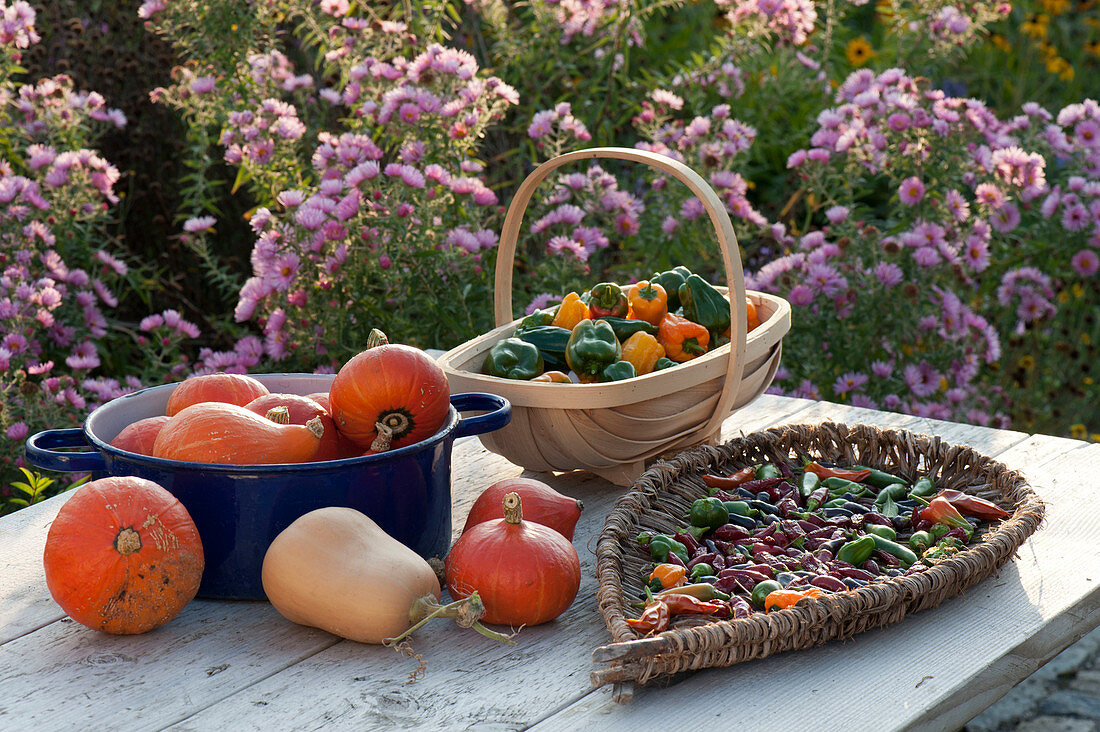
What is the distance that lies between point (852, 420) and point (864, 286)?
0.87 meters

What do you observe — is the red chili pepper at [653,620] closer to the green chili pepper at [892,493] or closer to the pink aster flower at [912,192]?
the green chili pepper at [892,493]

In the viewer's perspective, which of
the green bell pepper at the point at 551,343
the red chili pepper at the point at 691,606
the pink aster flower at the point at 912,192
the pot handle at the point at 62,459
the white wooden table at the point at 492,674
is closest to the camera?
the white wooden table at the point at 492,674

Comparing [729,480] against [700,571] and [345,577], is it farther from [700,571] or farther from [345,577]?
[345,577]

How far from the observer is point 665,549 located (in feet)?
4.34

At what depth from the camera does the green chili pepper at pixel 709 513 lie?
1396 mm

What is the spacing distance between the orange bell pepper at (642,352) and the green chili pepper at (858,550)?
0.46 meters

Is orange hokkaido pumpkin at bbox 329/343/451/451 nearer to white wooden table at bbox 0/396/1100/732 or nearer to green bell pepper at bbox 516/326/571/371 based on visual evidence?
white wooden table at bbox 0/396/1100/732

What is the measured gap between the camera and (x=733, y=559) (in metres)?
1.31

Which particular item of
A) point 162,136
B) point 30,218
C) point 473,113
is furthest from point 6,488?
point 162,136

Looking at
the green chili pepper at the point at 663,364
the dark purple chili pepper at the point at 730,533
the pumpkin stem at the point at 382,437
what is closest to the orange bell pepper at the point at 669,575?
the dark purple chili pepper at the point at 730,533

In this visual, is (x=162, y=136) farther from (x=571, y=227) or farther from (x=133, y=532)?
(x=133, y=532)

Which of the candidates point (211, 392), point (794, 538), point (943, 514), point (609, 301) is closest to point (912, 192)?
point (609, 301)

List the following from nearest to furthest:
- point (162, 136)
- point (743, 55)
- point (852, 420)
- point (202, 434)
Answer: point (202, 434) < point (852, 420) < point (743, 55) < point (162, 136)

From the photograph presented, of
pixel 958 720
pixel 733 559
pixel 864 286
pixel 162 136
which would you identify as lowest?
pixel 958 720
